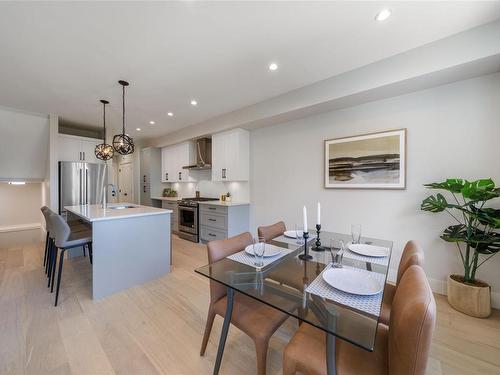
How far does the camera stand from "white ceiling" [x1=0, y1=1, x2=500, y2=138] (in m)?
1.67

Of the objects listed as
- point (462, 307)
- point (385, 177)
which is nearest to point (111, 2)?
point (385, 177)

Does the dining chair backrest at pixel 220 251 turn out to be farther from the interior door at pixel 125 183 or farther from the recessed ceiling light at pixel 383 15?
the interior door at pixel 125 183

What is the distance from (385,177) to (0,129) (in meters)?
6.67

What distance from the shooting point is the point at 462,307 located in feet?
6.75

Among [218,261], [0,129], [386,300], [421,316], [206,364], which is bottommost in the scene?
[206,364]

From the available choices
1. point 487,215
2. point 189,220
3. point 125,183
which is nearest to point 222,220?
point 189,220

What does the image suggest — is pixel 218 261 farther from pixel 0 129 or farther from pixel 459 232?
pixel 0 129

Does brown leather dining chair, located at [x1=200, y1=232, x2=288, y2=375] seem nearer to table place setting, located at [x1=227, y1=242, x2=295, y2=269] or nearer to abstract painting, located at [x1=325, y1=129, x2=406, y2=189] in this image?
table place setting, located at [x1=227, y1=242, x2=295, y2=269]

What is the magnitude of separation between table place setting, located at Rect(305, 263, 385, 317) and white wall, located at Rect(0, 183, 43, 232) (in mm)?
7596

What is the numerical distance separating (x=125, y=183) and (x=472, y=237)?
801 cm

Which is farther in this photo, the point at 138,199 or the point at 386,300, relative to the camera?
the point at 138,199

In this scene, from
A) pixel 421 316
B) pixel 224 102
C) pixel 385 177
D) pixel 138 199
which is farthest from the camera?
pixel 138 199

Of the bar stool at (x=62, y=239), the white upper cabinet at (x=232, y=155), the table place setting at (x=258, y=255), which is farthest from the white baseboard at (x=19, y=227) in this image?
the table place setting at (x=258, y=255)

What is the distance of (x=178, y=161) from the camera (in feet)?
18.2
